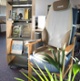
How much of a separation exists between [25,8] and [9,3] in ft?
1.02

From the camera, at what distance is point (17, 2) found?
262 cm

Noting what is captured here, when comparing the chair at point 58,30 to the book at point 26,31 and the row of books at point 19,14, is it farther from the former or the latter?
the row of books at point 19,14

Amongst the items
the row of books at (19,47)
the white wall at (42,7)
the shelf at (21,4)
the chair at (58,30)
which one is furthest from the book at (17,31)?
the white wall at (42,7)

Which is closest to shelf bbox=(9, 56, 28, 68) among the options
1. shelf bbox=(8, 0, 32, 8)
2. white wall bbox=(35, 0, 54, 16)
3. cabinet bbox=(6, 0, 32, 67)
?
cabinet bbox=(6, 0, 32, 67)

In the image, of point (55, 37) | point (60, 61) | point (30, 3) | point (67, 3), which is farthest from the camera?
point (30, 3)

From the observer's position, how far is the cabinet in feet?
8.56

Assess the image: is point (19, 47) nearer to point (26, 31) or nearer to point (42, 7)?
point (26, 31)

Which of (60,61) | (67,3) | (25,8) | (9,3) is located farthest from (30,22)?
(60,61)

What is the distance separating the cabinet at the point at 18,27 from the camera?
261 cm

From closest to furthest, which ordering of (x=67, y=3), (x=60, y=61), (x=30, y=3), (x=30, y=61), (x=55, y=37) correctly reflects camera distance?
(x=60, y=61), (x=30, y=61), (x=67, y=3), (x=55, y=37), (x=30, y=3)

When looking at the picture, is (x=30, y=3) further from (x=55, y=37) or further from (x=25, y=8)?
(x=55, y=37)

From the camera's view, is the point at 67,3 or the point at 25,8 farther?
the point at 25,8

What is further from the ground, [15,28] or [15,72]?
[15,28]

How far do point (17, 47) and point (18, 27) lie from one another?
39 centimetres
